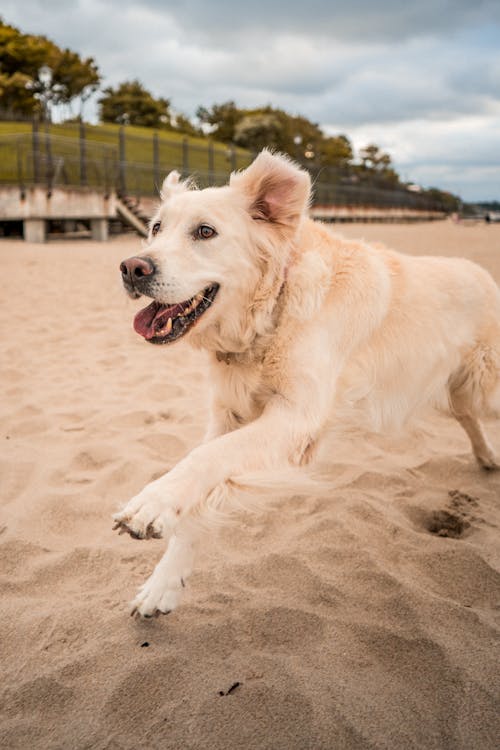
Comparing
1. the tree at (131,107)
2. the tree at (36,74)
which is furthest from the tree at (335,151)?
the tree at (36,74)


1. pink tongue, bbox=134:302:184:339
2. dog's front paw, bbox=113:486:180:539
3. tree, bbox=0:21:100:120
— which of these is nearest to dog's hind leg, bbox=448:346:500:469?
pink tongue, bbox=134:302:184:339

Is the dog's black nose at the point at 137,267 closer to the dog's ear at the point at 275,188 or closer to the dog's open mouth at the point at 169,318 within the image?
the dog's open mouth at the point at 169,318

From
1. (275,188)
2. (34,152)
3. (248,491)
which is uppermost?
(34,152)

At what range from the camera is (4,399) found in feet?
16.4

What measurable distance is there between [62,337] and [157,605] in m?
5.48

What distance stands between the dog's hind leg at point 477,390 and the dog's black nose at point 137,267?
88.6 inches

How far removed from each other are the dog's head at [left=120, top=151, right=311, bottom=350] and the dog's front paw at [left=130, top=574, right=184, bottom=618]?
1.11 m

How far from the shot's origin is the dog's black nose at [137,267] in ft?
8.30

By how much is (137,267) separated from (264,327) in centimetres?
69

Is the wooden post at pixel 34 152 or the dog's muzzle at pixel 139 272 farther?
the wooden post at pixel 34 152

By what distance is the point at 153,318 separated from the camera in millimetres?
2658

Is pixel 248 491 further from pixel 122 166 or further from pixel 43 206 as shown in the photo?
pixel 122 166

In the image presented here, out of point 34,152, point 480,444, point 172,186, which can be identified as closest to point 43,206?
point 34,152

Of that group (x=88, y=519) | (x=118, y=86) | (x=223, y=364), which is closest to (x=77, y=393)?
(x=88, y=519)
